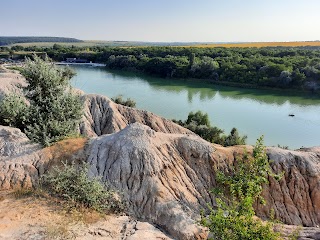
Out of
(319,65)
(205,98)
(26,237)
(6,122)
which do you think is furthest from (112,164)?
(319,65)

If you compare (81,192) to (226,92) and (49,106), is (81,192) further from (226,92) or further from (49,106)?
(226,92)

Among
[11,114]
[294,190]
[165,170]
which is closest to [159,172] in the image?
[165,170]

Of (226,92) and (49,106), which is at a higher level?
(49,106)

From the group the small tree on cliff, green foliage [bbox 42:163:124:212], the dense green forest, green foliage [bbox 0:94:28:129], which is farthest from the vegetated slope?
the dense green forest

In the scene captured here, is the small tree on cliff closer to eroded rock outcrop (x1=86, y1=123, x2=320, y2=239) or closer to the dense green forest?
eroded rock outcrop (x1=86, y1=123, x2=320, y2=239)

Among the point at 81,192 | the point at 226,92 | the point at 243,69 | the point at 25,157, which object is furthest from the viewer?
the point at 243,69

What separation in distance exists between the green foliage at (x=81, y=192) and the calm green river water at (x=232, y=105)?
84.5ft

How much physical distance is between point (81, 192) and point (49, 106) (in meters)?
5.80

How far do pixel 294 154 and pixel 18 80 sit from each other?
26732 mm

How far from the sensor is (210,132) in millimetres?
30422

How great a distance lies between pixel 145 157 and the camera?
1265 cm

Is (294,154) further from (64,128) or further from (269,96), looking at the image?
(269,96)

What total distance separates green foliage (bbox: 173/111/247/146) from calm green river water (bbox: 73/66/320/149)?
5.33 metres

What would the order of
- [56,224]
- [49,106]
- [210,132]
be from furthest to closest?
[210,132]
[49,106]
[56,224]
